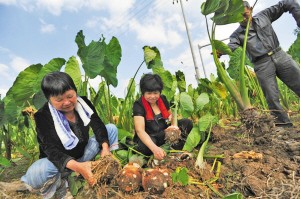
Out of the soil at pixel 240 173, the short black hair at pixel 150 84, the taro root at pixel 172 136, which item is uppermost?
the short black hair at pixel 150 84

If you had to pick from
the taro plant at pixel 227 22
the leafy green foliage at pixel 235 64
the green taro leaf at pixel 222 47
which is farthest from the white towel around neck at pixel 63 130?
the leafy green foliage at pixel 235 64

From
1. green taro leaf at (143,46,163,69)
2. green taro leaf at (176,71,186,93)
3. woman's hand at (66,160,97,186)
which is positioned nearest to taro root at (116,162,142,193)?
woman's hand at (66,160,97,186)

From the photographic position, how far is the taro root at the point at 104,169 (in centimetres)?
167

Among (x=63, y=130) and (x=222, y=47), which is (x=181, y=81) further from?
(x=63, y=130)

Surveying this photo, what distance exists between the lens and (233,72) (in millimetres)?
4203

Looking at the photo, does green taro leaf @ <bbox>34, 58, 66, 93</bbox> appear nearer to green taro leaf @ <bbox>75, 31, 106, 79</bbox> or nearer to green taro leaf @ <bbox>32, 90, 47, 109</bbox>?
green taro leaf @ <bbox>32, 90, 47, 109</bbox>

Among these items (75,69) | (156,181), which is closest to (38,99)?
(75,69)

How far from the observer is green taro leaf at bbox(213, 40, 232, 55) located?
2.63 metres

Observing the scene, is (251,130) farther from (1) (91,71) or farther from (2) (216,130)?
(1) (91,71)

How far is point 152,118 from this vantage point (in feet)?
7.22

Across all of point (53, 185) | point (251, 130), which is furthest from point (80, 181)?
point (251, 130)

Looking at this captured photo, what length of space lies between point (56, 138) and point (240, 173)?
118 cm

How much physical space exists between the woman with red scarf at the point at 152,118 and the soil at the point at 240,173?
0.22 metres

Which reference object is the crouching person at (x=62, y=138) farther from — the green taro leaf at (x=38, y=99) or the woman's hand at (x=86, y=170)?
the green taro leaf at (x=38, y=99)
